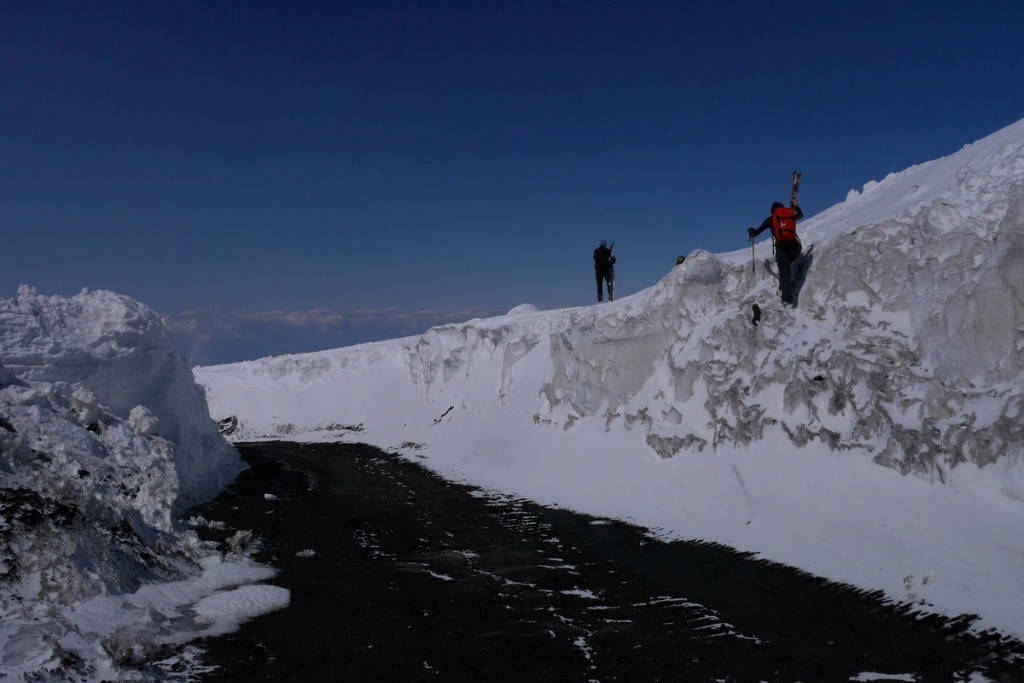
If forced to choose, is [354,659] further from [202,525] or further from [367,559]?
[202,525]

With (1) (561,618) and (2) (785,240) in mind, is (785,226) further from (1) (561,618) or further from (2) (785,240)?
(1) (561,618)

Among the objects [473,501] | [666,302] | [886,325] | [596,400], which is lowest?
[473,501]

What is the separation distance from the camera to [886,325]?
42.1 feet

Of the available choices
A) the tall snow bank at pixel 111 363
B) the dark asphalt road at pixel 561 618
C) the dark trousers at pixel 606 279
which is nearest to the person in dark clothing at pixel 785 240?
the dark asphalt road at pixel 561 618

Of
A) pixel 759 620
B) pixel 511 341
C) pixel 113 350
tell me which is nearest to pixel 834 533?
pixel 759 620

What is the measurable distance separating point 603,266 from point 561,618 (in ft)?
59.9

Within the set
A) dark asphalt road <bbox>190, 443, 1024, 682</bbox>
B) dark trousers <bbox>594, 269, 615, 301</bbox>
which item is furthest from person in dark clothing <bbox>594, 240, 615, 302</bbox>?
dark asphalt road <bbox>190, 443, 1024, 682</bbox>

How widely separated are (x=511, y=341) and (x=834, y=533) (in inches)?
766

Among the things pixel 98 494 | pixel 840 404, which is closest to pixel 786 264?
pixel 840 404

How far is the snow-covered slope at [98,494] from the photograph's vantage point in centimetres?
748

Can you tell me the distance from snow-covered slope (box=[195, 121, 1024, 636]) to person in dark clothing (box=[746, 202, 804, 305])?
439 millimetres

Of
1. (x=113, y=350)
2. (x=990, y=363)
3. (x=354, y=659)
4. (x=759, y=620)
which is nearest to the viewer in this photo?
(x=354, y=659)

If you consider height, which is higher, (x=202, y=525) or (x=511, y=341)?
(x=511, y=341)

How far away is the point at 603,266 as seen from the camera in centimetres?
2541
